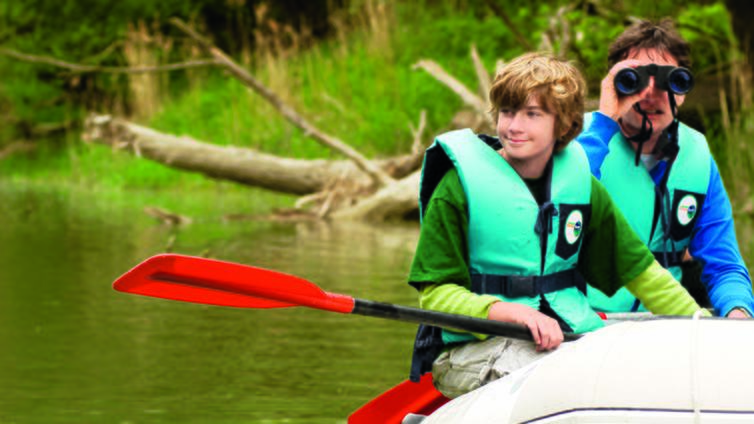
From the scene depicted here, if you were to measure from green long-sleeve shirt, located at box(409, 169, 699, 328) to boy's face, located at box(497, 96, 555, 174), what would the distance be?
133mm

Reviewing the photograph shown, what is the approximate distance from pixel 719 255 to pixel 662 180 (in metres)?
0.24

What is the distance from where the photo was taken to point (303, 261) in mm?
9773

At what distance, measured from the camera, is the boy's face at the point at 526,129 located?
10.6ft

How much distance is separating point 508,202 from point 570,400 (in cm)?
61

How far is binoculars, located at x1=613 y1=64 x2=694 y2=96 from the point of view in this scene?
383cm

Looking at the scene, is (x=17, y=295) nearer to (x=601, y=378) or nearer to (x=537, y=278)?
(x=537, y=278)

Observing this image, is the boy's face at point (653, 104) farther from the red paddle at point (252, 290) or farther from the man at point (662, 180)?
the red paddle at point (252, 290)

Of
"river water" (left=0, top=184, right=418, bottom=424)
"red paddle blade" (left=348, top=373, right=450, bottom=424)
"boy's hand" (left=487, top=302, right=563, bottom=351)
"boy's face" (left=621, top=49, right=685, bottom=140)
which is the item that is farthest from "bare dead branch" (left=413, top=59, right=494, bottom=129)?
"boy's hand" (left=487, top=302, right=563, bottom=351)

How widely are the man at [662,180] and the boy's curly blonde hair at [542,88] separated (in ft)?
2.38

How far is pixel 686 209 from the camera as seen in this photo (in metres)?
4.12

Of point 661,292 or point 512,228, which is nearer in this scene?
point 512,228

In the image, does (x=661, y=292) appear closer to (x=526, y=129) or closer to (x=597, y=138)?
(x=526, y=129)

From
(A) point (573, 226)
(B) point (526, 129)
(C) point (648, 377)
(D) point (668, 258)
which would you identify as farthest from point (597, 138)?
(C) point (648, 377)

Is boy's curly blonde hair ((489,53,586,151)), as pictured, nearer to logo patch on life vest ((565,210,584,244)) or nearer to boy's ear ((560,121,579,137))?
boy's ear ((560,121,579,137))
